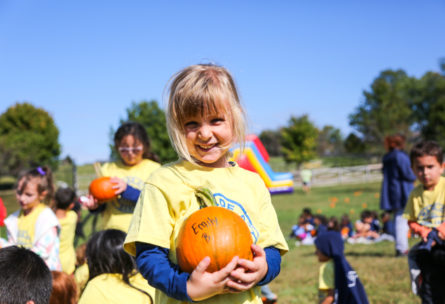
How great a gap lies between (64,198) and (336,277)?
14.8ft

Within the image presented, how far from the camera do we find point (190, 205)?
203cm

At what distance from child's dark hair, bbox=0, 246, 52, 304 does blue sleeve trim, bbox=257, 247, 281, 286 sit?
1.20 meters

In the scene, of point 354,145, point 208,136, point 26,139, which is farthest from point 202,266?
point 354,145

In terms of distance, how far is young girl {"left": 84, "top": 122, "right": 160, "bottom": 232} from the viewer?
4.85m

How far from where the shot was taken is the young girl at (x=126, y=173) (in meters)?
4.85

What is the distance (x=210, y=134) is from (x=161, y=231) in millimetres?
526

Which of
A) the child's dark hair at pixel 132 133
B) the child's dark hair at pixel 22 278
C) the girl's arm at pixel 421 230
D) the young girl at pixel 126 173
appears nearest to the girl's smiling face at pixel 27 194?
the young girl at pixel 126 173

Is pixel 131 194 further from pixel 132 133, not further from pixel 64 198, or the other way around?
pixel 64 198

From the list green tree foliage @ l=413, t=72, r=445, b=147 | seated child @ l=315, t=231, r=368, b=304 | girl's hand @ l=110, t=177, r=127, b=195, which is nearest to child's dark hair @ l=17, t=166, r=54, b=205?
girl's hand @ l=110, t=177, r=127, b=195

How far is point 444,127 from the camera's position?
49719mm

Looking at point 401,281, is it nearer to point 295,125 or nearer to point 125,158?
point 125,158

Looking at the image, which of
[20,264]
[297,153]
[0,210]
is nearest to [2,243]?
[0,210]

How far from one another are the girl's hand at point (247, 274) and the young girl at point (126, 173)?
3.10 meters

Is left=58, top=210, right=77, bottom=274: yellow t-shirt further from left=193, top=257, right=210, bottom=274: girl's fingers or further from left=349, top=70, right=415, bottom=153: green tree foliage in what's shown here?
left=349, top=70, right=415, bottom=153: green tree foliage
